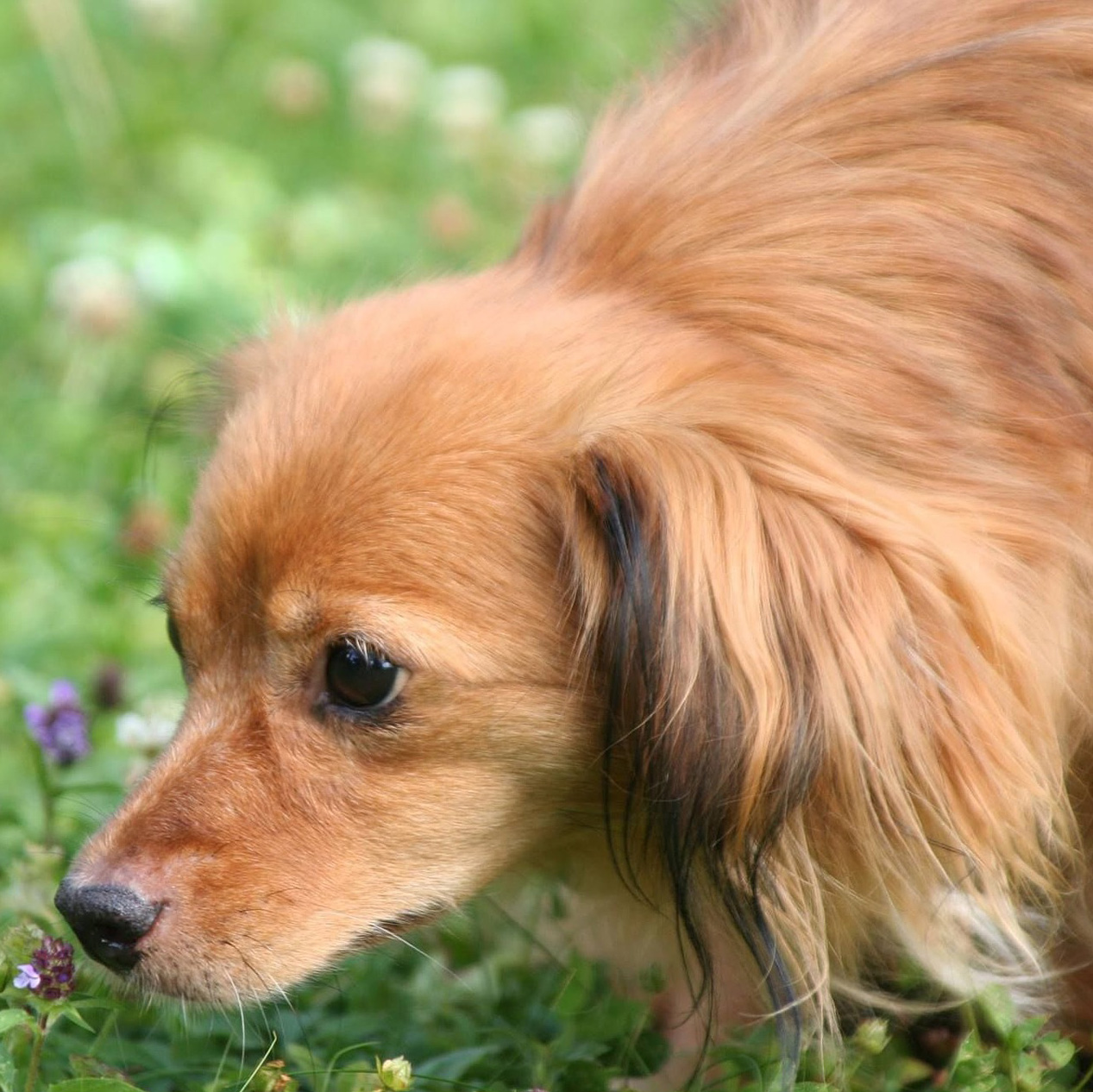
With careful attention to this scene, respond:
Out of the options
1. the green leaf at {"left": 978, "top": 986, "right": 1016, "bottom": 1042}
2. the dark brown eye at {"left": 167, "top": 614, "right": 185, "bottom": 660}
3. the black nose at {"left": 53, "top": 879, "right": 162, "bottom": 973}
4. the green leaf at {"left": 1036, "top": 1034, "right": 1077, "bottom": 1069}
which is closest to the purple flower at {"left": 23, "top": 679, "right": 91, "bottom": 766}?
the dark brown eye at {"left": 167, "top": 614, "right": 185, "bottom": 660}

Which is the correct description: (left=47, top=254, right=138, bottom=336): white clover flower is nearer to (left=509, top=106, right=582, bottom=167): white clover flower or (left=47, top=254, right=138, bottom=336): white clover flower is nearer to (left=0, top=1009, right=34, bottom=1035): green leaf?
(left=509, top=106, right=582, bottom=167): white clover flower

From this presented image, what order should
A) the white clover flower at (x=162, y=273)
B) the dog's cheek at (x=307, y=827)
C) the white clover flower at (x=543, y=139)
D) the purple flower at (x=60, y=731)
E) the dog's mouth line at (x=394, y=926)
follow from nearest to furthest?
the dog's cheek at (x=307, y=827) → the dog's mouth line at (x=394, y=926) → the purple flower at (x=60, y=731) → the white clover flower at (x=162, y=273) → the white clover flower at (x=543, y=139)

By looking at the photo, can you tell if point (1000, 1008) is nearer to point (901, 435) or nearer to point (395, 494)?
point (901, 435)

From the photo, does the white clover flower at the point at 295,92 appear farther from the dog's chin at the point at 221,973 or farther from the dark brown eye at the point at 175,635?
the dog's chin at the point at 221,973

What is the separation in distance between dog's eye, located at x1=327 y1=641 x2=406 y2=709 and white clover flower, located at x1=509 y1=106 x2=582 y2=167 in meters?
4.45

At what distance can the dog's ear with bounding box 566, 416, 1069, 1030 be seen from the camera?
252 centimetres

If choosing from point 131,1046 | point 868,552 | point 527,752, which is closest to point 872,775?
point 868,552

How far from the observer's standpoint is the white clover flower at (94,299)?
577 cm

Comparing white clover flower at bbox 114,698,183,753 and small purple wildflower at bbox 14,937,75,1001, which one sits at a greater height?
small purple wildflower at bbox 14,937,75,1001

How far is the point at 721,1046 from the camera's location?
2900 millimetres

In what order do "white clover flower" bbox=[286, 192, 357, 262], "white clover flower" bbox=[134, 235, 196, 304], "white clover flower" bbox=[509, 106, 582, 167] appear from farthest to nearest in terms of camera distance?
"white clover flower" bbox=[509, 106, 582, 167] < "white clover flower" bbox=[286, 192, 357, 262] < "white clover flower" bbox=[134, 235, 196, 304]

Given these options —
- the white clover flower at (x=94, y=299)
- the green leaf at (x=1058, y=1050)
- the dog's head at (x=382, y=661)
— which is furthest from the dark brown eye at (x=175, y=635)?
the white clover flower at (x=94, y=299)

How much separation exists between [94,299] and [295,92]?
1.93 m

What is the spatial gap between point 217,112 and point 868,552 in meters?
5.55
